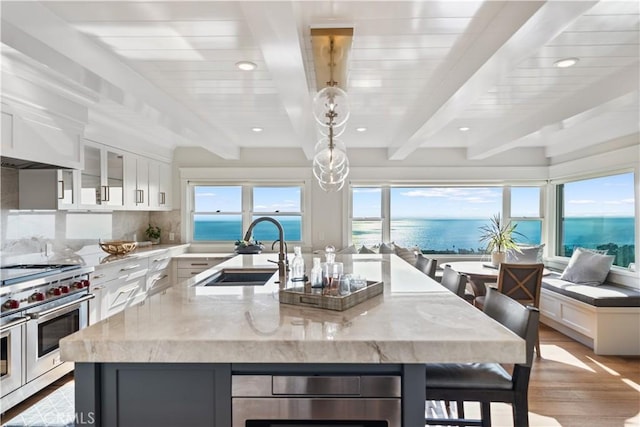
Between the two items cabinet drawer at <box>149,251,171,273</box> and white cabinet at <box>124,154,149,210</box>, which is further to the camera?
cabinet drawer at <box>149,251,171,273</box>

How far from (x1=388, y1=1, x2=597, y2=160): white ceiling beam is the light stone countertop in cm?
121

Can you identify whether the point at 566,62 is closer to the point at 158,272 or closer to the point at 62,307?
the point at 62,307

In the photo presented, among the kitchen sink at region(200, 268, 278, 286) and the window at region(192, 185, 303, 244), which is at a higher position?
the window at region(192, 185, 303, 244)

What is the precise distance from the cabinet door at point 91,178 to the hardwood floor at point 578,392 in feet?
5.46

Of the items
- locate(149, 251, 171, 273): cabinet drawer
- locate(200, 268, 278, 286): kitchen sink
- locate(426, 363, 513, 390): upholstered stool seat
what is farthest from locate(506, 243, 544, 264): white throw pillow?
locate(149, 251, 171, 273): cabinet drawer

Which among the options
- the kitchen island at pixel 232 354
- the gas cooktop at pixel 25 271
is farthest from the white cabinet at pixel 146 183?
the kitchen island at pixel 232 354

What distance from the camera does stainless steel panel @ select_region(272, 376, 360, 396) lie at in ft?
3.78

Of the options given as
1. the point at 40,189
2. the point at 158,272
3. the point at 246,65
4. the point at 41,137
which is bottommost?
the point at 158,272

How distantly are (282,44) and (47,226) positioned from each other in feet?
10.1

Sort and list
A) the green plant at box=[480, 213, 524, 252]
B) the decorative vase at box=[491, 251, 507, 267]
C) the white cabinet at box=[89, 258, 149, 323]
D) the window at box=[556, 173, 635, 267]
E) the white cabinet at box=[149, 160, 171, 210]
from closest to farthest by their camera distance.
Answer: the white cabinet at box=[89, 258, 149, 323], the window at box=[556, 173, 635, 267], the decorative vase at box=[491, 251, 507, 267], the white cabinet at box=[149, 160, 171, 210], the green plant at box=[480, 213, 524, 252]

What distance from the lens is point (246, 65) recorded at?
2.35 m

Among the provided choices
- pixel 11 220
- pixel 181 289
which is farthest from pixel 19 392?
pixel 181 289

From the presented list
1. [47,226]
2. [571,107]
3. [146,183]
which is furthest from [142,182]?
[571,107]

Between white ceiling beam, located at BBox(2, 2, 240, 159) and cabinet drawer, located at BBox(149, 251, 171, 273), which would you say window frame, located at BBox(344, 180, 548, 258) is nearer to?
cabinet drawer, located at BBox(149, 251, 171, 273)
